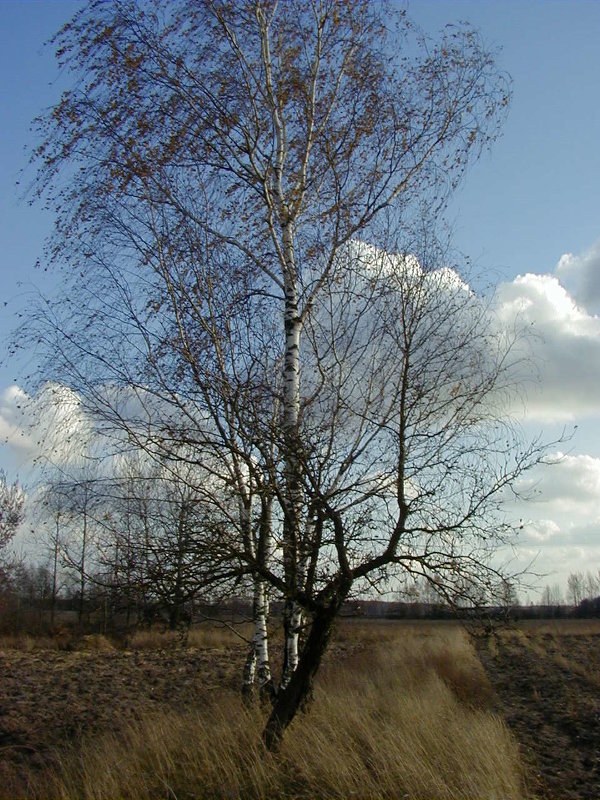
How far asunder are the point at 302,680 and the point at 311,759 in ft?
2.34

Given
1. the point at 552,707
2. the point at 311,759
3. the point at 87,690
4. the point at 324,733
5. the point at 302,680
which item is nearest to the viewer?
the point at 311,759

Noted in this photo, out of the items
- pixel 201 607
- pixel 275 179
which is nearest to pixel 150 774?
pixel 201 607

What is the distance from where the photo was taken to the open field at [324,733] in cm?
712

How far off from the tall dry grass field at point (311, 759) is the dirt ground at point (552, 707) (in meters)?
0.58

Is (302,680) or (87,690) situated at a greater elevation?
(302,680)

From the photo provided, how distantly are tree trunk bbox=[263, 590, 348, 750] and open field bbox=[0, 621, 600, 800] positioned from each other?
0.16 meters

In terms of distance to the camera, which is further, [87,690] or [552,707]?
[87,690]

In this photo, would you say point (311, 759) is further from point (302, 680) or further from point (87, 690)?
point (87, 690)

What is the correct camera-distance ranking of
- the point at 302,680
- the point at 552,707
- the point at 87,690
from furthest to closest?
the point at 87,690 < the point at 552,707 < the point at 302,680

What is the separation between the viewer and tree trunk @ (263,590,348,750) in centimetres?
739

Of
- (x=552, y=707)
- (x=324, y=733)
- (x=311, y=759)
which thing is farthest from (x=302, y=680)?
(x=552, y=707)

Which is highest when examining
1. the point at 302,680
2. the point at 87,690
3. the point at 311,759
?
the point at 302,680

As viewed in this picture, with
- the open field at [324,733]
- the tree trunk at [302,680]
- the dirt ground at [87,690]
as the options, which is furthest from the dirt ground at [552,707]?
the dirt ground at [87,690]

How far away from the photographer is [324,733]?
25.7ft
